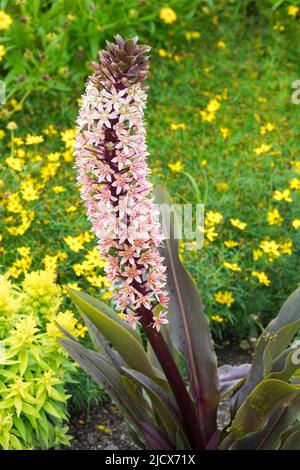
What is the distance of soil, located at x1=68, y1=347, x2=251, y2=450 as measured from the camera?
10.9ft

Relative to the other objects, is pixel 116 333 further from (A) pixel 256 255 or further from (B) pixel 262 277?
(A) pixel 256 255

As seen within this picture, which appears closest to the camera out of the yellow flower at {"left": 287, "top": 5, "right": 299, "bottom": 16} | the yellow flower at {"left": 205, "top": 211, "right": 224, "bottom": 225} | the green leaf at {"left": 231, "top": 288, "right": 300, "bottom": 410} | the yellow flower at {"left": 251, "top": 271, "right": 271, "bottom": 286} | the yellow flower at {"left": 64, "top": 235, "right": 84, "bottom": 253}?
the green leaf at {"left": 231, "top": 288, "right": 300, "bottom": 410}

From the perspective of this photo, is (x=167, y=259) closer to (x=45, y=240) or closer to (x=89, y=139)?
(x=89, y=139)

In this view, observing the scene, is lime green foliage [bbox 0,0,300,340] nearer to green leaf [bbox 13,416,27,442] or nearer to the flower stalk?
green leaf [bbox 13,416,27,442]

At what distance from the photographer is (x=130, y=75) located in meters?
2.08

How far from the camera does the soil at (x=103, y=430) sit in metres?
3.32

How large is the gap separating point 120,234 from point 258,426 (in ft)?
2.76

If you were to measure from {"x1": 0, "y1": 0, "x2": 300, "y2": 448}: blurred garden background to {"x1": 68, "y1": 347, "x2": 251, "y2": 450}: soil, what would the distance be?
0.08 m

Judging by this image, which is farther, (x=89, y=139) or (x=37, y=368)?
(x=37, y=368)

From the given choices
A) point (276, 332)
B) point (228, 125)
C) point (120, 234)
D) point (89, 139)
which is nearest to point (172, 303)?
point (276, 332)

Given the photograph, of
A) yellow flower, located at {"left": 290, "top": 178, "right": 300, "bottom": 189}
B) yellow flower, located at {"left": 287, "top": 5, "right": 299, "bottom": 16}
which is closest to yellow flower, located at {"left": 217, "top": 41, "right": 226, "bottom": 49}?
yellow flower, located at {"left": 287, "top": 5, "right": 299, "bottom": 16}

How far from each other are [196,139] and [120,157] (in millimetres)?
2914

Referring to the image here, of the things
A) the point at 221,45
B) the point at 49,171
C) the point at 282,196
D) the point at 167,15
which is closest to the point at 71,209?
the point at 49,171
